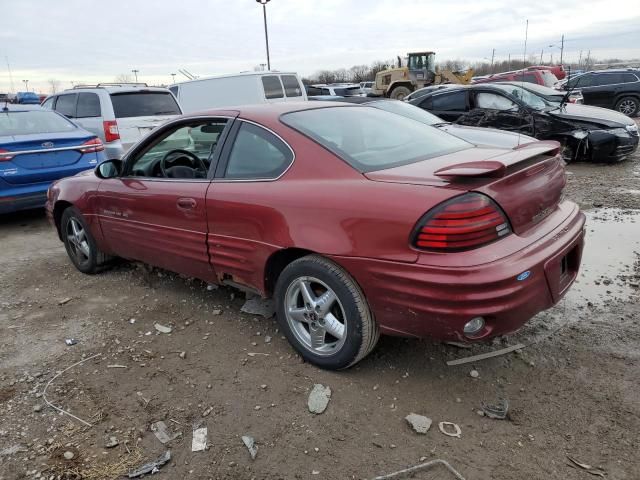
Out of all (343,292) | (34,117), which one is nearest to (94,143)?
(34,117)

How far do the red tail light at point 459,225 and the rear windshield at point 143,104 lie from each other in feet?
25.2

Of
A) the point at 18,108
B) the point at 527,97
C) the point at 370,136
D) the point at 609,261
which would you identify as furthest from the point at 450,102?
the point at 370,136

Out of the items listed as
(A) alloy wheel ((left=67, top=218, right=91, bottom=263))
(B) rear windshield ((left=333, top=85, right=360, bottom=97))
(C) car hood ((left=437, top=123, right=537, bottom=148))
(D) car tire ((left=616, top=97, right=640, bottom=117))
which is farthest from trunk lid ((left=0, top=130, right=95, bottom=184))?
(B) rear windshield ((left=333, top=85, right=360, bottom=97))

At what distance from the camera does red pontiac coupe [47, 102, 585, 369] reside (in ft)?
7.78

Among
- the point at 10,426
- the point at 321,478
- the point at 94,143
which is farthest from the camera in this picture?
the point at 94,143

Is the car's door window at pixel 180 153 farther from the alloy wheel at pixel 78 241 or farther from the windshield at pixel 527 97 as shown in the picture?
the windshield at pixel 527 97

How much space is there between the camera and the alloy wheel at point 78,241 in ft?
15.6

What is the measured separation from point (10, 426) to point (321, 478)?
5.59 feet

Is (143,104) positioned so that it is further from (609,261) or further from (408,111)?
(609,261)

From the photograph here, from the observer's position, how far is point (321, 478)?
2.22 m

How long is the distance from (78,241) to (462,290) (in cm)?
386

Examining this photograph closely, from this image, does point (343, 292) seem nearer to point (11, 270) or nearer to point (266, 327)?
point (266, 327)

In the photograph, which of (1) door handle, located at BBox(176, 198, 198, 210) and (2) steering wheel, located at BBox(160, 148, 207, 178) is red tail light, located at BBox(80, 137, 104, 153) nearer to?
(2) steering wheel, located at BBox(160, 148, 207, 178)

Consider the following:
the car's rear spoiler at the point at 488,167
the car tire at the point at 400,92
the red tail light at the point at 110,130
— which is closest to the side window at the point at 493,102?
the red tail light at the point at 110,130
